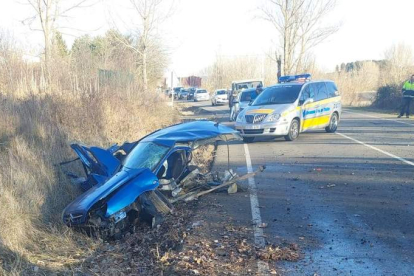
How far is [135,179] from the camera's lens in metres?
6.56

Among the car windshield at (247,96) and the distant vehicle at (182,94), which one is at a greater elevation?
the car windshield at (247,96)

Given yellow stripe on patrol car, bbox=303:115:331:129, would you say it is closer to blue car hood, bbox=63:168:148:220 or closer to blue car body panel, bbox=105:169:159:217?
blue car hood, bbox=63:168:148:220

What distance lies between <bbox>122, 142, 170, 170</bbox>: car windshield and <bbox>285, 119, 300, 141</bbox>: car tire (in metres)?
7.70

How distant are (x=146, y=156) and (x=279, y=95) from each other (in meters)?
8.79

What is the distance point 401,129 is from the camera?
682 inches

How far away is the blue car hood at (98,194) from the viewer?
6242 millimetres

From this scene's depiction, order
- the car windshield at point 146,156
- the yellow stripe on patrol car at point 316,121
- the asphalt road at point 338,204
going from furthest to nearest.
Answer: the yellow stripe on patrol car at point 316,121
the car windshield at point 146,156
the asphalt road at point 338,204

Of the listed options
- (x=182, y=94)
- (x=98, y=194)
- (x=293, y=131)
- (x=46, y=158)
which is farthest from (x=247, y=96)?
(x=182, y=94)

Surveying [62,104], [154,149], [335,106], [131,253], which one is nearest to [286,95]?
[335,106]

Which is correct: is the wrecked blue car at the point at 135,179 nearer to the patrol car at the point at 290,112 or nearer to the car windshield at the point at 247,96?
the patrol car at the point at 290,112

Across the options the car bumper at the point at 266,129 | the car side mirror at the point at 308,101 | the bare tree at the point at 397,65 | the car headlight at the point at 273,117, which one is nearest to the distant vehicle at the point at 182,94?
the bare tree at the point at 397,65

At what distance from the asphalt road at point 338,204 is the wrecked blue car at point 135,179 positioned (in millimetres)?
1105

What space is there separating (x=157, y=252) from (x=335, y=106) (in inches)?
518

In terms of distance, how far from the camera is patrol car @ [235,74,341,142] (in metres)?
14.5
